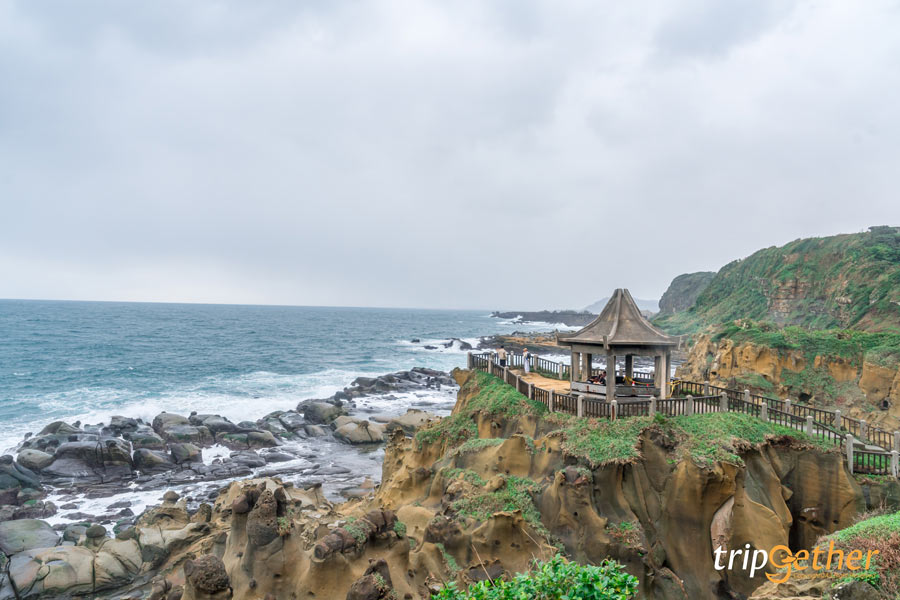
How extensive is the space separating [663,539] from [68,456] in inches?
1106

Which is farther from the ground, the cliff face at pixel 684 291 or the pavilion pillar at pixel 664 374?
the cliff face at pixel 684 291

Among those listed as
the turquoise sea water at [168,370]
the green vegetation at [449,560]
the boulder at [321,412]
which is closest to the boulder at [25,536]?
the turquoise sea water at [168,370]

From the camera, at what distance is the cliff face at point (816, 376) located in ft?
72.7

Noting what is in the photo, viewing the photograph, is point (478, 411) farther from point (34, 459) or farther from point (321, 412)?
point (34, 459)

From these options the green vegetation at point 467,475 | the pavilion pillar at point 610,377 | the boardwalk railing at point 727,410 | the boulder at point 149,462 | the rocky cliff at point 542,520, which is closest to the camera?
the rocky cliff at point 542,520

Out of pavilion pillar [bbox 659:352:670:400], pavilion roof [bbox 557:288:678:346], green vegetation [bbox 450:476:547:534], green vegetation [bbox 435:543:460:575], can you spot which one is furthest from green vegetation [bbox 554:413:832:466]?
green vegetation [bbox 435:543:460:575]

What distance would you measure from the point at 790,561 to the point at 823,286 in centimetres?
4532

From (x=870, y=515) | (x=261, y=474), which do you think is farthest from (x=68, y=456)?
(x=870, y=515)

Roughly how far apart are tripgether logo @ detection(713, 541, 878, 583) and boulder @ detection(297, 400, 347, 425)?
27.5 meters

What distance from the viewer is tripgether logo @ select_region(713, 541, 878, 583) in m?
6.62

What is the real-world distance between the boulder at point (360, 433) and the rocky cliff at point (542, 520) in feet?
49.2

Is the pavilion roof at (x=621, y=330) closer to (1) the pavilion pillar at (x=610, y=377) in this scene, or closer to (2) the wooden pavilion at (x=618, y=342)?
(2) the wooden pavilion at (x=618, y=342)

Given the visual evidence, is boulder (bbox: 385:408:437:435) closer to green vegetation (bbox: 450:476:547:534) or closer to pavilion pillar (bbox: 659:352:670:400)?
pavilion pillar (bbox: 659:352:670:400)

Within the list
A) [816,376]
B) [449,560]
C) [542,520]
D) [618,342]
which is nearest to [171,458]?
[449,560]
